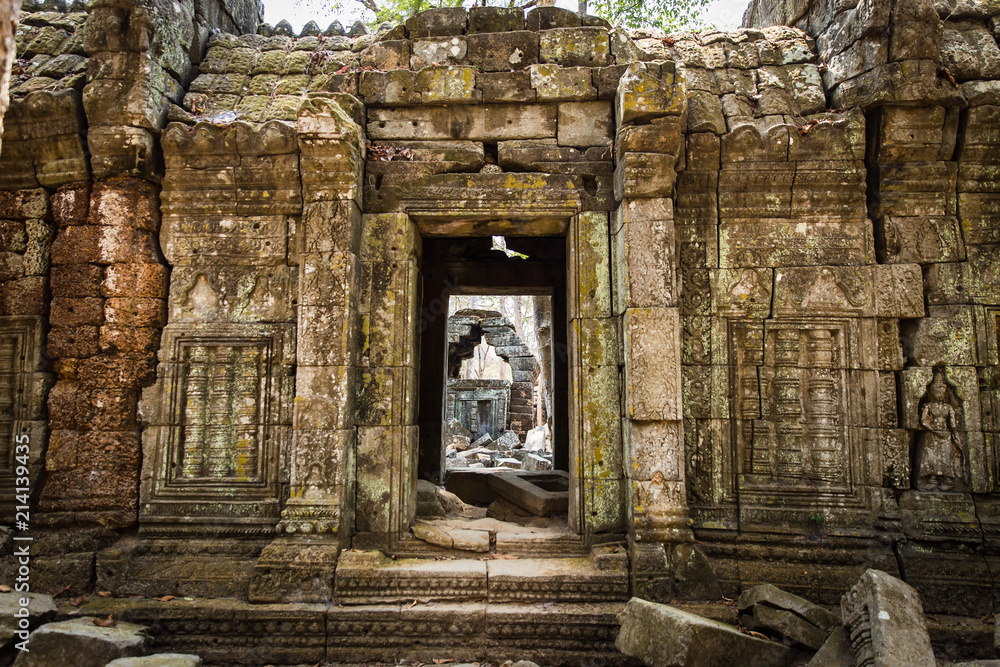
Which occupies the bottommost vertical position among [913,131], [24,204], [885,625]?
[885,625]

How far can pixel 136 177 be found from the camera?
4457 mm

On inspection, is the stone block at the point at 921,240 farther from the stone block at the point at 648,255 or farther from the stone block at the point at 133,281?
the stone block at the point at 133,281

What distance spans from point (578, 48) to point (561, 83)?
0.38 metres

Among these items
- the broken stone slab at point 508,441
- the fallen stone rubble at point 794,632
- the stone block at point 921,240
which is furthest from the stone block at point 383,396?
the broken stone slab at point 508,441

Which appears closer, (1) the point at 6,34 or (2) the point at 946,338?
(1) the point at 6,34

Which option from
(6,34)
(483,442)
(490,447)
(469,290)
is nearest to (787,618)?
(6,34)

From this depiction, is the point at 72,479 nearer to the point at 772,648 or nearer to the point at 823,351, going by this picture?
the point at 772,648

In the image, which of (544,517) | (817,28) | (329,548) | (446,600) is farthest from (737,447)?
(817,28)

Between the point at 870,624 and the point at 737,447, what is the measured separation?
1.53 meters

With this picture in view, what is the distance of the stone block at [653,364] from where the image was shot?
3975 millimetres

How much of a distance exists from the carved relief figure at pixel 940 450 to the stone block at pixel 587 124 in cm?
316

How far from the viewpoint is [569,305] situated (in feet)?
15.1

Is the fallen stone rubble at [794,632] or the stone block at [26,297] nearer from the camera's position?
the fallen stone rubble at [794,632]

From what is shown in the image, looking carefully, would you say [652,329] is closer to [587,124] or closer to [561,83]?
[587,124]
